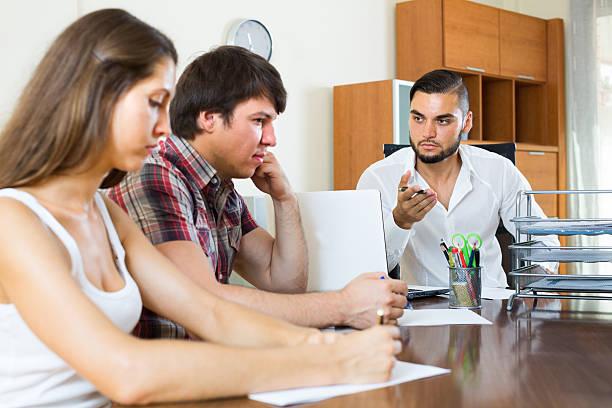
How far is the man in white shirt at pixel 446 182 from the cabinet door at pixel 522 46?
276 centimetres

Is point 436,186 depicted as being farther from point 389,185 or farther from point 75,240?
point 75,240

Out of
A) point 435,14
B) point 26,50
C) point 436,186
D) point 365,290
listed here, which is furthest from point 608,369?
point 435,14

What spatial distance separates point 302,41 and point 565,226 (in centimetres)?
296

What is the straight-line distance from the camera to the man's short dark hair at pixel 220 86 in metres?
1.57

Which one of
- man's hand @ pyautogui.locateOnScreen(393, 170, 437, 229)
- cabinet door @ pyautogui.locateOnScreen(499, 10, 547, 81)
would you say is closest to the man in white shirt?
man's hand @ pyautogui.locateOnScreen(393, 170, 437, 229)

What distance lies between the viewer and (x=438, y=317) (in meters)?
1.47

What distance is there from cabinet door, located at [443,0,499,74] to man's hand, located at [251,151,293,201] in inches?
123

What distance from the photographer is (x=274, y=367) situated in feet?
2.89

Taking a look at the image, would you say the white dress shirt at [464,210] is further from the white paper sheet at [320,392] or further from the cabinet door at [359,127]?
the cabinet door at [359,127]

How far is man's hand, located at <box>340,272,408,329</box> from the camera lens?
4.42ft

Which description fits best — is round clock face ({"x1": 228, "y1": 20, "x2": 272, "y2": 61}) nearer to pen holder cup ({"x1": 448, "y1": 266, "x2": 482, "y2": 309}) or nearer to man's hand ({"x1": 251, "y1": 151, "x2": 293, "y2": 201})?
man's hand ({"x1": 251, "y1": 151, "x2": 293, "y2": 201})

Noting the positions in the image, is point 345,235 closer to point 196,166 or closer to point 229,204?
point 229,204

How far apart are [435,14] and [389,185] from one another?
8.17 ft

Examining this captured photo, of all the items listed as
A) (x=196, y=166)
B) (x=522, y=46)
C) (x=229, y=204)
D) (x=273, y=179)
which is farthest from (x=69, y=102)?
(x=522, y=46)
